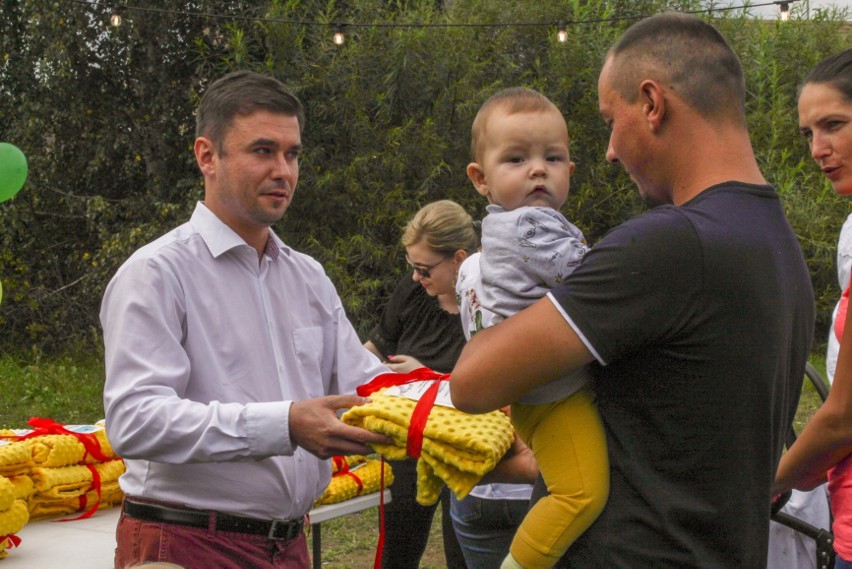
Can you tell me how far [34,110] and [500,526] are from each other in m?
9.73

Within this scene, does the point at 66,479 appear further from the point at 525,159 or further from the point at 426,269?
the point at 525,159

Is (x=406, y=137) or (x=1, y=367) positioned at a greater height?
(x=406, y=137)

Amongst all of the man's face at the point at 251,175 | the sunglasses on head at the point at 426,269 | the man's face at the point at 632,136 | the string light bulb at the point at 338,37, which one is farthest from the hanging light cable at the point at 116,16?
the man's face at the point at 632,136

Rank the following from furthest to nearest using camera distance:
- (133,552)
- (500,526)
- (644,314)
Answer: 1. (500,526)
2. (133,552)
3. (644,314)

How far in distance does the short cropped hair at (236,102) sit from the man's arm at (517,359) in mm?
1347

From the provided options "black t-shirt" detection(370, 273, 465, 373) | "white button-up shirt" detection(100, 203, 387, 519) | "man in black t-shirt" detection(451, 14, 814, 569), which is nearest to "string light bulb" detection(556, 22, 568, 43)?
"black t-shirt" detection(370, 273, 465, 373)

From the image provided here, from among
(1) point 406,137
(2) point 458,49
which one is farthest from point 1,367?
(2) point 458,49

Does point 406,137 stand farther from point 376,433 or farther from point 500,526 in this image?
point 376,433

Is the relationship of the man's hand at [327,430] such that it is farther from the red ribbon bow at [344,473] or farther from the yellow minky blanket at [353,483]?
the red ribbon bow at [344,473]

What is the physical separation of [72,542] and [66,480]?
28 cm

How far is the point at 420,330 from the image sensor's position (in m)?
4.66

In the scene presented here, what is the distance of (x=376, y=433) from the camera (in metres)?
2.21

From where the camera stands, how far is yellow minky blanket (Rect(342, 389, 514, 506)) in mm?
2084

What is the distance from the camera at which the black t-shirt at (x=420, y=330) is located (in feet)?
14.7
